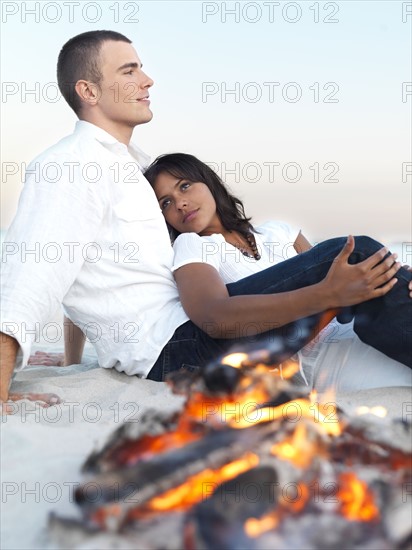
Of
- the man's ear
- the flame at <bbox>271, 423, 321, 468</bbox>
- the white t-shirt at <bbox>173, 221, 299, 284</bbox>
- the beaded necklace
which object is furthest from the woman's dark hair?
the flame at <bbox>271, 423, 321, 468</bbox>

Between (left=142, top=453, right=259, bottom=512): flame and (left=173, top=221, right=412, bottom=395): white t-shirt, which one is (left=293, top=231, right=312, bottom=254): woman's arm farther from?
(left=142, top=453, right=259, bottom=512): flame

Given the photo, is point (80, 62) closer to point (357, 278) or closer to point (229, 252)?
point (229, 252)

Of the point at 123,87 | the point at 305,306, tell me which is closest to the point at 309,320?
the point at 305,306

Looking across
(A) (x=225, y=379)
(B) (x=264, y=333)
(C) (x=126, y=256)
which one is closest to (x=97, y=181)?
(C) (x=126, y=256)

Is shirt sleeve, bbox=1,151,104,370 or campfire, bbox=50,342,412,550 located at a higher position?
shirt sleeve, bbox=1,151,104,370

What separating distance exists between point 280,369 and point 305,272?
442 millimetres

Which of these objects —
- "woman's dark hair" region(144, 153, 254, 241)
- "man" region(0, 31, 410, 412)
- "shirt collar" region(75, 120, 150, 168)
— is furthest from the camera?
"woman's dark hair" region(144, 153, 254, 241)

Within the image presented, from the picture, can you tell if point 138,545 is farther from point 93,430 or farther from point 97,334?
point 97,334

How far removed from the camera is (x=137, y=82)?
Result: 3547 mm

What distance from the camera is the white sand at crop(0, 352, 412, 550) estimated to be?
75.3 inches

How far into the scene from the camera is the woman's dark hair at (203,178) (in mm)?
3725

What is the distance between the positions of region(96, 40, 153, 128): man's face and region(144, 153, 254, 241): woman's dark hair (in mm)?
284

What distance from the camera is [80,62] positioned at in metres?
3.62

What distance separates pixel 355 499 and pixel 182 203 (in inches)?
84.5
